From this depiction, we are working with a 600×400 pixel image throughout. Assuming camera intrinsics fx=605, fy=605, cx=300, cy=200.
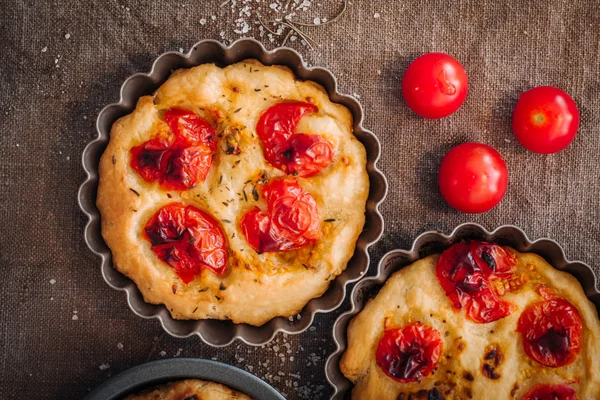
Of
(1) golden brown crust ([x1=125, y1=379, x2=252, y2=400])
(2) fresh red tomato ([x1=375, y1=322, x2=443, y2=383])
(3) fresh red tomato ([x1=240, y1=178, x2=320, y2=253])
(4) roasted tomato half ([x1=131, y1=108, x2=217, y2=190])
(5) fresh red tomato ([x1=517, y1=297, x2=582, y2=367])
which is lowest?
(1) golden brown crust ([x1=125, y1=379, x2=252, y2=400])

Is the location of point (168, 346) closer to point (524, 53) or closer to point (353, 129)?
point (353, 129)

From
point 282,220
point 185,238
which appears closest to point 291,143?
point 282,220

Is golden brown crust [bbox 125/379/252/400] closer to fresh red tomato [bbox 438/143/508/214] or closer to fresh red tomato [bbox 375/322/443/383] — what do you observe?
fresh red tomato [bbox 375/322/443/383]

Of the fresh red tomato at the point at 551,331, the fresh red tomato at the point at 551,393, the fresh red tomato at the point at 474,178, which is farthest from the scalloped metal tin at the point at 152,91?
the fresh red tomato at the point at 551,393

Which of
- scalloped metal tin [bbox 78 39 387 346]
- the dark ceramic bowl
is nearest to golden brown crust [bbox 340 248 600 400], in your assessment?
scalloped metal tin [bbox 78 39 387 346]

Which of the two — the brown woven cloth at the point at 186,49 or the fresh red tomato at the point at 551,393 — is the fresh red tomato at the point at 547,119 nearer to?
the brown woven cloth at the point at 186,49

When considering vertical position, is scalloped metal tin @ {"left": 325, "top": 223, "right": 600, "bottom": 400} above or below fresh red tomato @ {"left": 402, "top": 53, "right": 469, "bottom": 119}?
below
